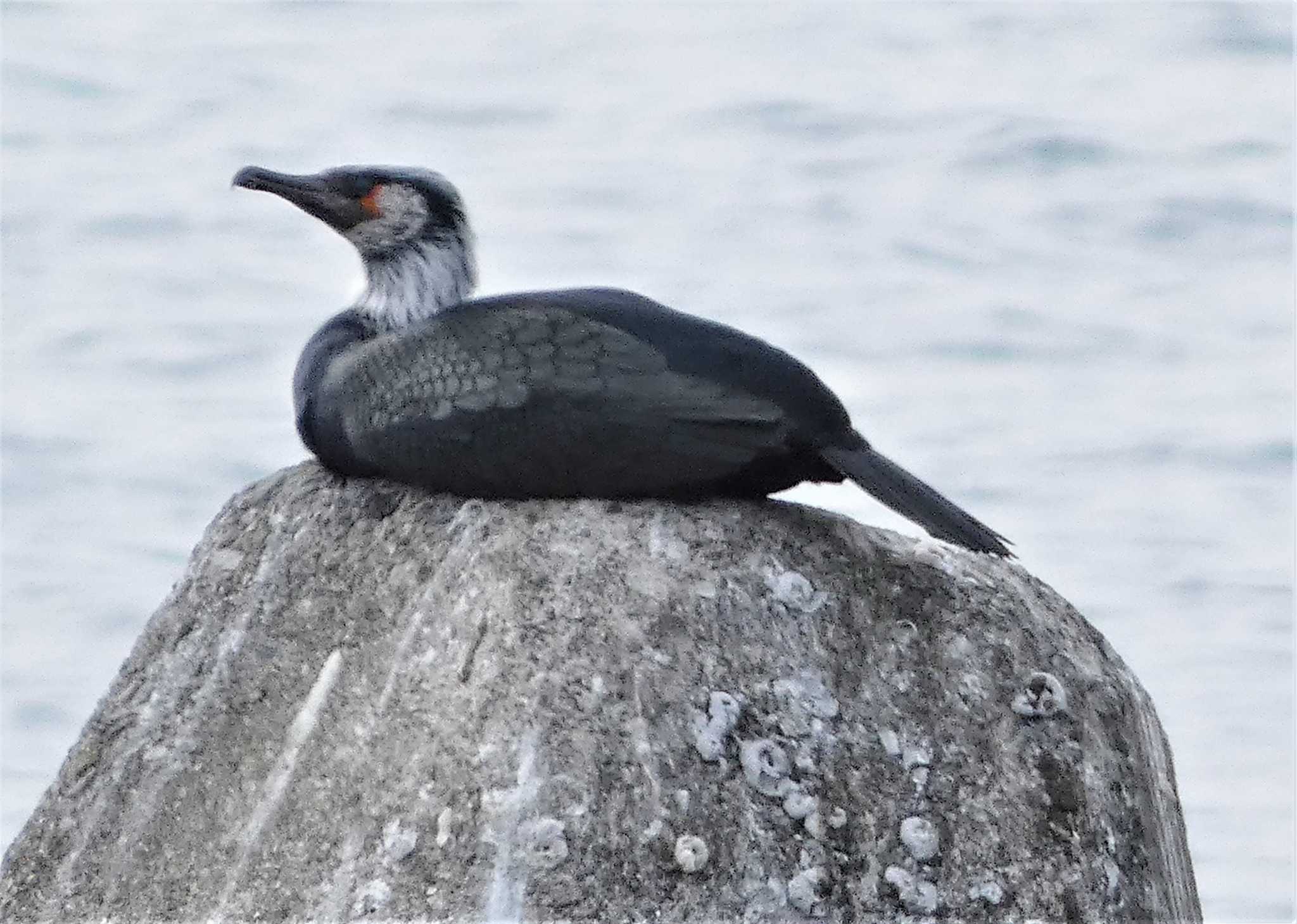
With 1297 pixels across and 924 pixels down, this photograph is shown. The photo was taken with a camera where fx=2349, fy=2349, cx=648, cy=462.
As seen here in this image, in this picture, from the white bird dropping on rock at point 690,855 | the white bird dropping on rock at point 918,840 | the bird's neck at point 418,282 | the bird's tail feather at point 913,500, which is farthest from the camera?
the bird's neck at point 418,282

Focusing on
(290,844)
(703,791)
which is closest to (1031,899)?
(703,791)

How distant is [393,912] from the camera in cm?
454

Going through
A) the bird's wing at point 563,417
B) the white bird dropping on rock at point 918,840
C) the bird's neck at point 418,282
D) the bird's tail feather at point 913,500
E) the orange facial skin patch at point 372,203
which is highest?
the orange facial skin patch at point 372,203

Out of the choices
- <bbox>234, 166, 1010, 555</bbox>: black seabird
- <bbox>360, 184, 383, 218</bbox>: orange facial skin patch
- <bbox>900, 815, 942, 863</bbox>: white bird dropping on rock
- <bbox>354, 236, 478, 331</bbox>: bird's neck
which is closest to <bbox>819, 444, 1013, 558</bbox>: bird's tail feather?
<bbox>234, 166, 1010, 555</bbox>: black seabird

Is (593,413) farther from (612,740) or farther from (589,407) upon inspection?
(612,740)

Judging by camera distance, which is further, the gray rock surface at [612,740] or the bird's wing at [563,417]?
the bird's wing at [563,417]

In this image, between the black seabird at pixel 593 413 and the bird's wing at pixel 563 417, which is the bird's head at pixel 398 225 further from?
the bird's wing at pixel 563 417

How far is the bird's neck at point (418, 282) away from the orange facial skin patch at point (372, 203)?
0.12 meters

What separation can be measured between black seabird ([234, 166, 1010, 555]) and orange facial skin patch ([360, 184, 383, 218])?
51 cm

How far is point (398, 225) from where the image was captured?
18.9ft

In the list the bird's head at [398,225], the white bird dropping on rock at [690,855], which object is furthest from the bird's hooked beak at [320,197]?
the white bird dropping on rock at [690,855]

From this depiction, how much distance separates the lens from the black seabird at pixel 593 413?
16.3 feet

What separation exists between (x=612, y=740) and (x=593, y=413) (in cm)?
75

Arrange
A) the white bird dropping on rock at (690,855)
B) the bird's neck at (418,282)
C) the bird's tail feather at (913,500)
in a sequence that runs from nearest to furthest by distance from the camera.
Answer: the white bird dropping on rock at (690,855) < the bird's tail feather at (913,500) < the bird's neck at (418,282)
